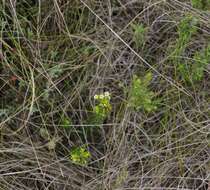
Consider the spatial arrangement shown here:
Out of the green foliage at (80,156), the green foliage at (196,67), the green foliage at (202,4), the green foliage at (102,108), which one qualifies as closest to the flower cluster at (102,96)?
the green foliage at (102,108)

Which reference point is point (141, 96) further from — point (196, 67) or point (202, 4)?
point (202, 4)

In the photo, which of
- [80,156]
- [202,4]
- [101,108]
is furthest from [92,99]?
[202,4]

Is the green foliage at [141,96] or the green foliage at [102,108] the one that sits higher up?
the green foliage at [141,96]

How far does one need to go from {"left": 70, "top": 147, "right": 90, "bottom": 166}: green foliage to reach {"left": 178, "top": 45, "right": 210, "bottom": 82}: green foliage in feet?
1.81

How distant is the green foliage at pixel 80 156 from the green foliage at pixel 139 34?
0.56 m

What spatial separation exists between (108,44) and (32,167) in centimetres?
65

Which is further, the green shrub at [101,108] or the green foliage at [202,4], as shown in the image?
the green foliage at [202,4]

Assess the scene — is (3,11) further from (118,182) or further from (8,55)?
(118,182)

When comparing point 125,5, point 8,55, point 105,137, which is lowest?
point 105,137

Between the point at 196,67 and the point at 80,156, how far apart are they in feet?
2.06

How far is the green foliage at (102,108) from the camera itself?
1730 millimetres

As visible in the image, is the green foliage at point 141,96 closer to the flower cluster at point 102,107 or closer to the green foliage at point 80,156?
the flower cluster at point 102,107

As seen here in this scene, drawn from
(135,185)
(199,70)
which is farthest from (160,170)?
(199,70)

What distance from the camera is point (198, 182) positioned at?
5.88 ft
